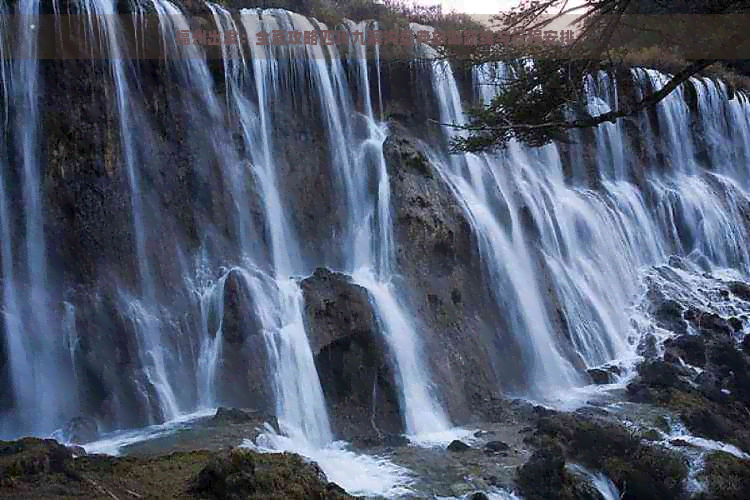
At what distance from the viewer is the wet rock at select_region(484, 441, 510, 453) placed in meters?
11.5

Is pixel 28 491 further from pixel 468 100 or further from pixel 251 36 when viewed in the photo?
pixel 468 100

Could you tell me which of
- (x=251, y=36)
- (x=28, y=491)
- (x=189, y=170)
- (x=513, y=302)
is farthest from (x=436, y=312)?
(x=28, y=491)

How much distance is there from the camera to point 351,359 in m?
13.0

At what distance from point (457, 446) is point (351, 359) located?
7.85 feet

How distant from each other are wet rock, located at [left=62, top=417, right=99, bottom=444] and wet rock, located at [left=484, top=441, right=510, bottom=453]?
5.43m

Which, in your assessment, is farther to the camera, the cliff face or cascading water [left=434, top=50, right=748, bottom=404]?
cascading water [left=434, top=50, right=748, bottom=404]

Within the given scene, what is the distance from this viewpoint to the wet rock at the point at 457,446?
11461mm

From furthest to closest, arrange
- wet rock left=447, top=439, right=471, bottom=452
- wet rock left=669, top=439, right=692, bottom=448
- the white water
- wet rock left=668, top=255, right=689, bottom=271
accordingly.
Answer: wet rock left=668, top=255, right=689, bottom=271 → wet rock left=669, top=439, right=692, bottom=448 → wet rock left=447, top=439, right=471, bottom=452 → the white water

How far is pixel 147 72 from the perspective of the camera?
44.2 feet

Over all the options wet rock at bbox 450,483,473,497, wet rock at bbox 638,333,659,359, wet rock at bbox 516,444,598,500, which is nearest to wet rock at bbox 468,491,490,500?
wet rock at bbox 450,483,473,497

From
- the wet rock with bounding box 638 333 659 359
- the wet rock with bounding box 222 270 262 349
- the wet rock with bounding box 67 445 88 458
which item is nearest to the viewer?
the wet rock with bounding box 67 445 88 458

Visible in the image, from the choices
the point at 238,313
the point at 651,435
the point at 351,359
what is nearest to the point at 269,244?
the point at 238,313

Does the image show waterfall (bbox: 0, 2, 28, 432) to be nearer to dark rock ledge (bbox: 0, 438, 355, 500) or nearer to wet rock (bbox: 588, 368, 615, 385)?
dark rock ledge (bbox: 0, 438, 355, 500)

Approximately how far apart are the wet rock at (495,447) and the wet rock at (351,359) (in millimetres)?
1460
